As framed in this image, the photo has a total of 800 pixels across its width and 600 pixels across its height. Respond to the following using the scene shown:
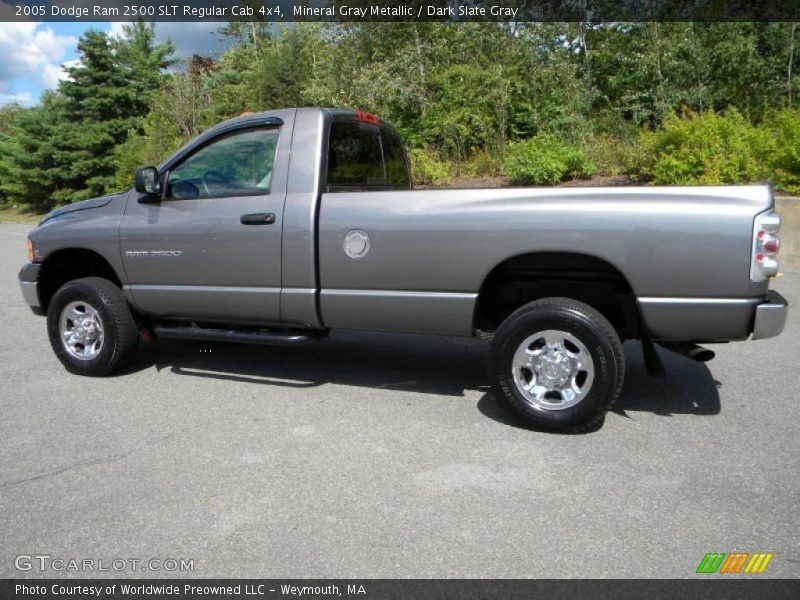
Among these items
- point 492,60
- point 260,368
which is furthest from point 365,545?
point 492,60

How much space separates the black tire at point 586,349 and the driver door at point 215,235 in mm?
1678

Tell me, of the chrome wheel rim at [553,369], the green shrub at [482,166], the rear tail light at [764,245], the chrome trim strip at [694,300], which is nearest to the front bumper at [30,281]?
the chrome wheel rim at [553,369]

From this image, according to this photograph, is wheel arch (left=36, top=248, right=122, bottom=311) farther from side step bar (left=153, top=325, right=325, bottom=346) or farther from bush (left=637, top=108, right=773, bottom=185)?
bush (left=637, top=108, right=773, bottom=185)

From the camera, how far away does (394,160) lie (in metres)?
5.85

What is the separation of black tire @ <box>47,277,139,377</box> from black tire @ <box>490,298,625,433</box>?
9.65ft

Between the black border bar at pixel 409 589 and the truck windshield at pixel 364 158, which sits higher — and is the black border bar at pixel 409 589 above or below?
below

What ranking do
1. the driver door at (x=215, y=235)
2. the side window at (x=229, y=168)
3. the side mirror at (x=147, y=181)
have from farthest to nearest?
1. the side mirror at (x=147, y=181)
2. the side window at (x=229, y=168)
3. the driver door at (x=215, y=235)

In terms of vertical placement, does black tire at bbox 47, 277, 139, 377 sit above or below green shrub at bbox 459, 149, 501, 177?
below

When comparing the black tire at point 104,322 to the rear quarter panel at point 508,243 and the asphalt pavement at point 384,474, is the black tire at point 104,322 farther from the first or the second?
the rear quarter panel at point 508,243

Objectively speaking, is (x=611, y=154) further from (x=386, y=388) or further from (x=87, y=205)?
(x=87, y=205)

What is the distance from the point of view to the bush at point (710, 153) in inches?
424

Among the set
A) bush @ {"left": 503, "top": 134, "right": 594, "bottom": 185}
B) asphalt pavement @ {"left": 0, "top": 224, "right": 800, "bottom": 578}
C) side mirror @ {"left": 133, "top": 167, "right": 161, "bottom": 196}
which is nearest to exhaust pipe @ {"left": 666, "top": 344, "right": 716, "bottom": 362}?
asphalt pavement @ {"left": 0, "top": 224, "right": 800, "bottom": 578}

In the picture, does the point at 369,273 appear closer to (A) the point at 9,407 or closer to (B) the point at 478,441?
(B) the point at 478,441

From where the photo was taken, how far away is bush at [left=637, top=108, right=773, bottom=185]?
10.8 metres
